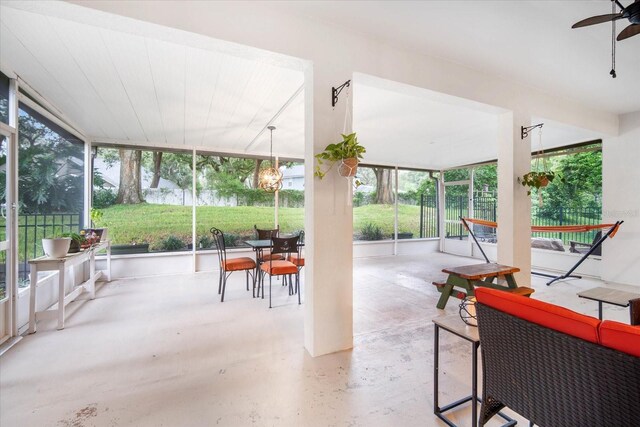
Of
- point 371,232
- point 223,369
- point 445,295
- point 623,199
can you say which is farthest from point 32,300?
point 623,199

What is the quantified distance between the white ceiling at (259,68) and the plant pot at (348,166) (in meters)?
0.90

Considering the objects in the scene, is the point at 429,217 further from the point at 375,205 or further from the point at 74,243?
the point at 74,243

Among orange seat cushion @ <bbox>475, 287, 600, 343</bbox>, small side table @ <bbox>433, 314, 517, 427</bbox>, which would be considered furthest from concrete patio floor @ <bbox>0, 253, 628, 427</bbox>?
orange seat cushion @ <bbox>475, 287, 600, 343</bbox>

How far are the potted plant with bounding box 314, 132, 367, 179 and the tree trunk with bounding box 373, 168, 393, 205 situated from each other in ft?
18.3

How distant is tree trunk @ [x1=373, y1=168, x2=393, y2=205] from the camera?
303 inches

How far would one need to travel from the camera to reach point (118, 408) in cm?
168

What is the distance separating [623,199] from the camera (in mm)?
4531

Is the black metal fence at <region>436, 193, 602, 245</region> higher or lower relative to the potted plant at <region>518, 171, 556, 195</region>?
lower

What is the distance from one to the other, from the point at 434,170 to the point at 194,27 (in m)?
7.64

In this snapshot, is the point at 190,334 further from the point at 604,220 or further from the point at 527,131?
the point at 604,220

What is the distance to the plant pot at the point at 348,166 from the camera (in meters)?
2.23

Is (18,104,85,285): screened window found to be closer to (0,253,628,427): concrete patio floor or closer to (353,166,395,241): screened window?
(0,253,628,427): concrete patio floor

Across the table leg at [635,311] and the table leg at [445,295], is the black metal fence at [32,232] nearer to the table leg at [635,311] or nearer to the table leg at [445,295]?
the table leg at [445,295]

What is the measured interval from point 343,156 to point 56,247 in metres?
3.13
